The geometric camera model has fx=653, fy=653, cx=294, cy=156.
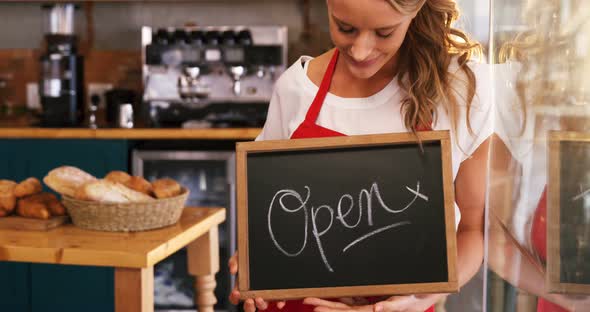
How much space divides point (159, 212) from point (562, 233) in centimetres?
126

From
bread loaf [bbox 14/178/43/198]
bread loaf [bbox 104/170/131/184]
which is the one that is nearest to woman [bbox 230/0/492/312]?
bread loaf [bbox 104/170/131/184]

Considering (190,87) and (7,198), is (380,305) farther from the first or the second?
(190,87)

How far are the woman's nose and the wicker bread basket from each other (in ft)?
2.87

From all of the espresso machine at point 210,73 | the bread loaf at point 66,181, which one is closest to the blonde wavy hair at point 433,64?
the bread loaf at point 66,181

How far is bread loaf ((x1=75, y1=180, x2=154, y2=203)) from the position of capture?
163cm

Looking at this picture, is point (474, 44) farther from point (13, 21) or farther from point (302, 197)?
point (13, 21)

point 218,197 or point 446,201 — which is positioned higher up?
point 446,201

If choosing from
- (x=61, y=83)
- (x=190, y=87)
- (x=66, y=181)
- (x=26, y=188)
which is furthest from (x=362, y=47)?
(x=61, y=83)

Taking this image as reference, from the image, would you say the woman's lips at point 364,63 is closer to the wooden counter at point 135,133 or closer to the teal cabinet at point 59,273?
the wooden counter at point 135,133

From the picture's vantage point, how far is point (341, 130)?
3.59 ft

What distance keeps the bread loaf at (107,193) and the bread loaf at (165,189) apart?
3cm

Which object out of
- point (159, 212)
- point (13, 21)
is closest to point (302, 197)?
point (159, 212)

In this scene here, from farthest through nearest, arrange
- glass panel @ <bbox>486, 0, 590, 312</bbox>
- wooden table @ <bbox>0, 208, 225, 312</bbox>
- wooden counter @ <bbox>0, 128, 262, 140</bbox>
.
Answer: wooden counter @ <bbox>0, 128, 262, 140</bbox> < wooden table @ <bbox>0, 208, 225, 312</bbox> < glass panel @ <bbox>486, 0, 590, 312</bbox>

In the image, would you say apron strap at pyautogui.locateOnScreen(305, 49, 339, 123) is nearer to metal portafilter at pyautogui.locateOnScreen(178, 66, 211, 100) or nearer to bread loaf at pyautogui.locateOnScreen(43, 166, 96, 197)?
bread loaf at pyautogui.locateOnScreen(43, 166, 96, 197)
